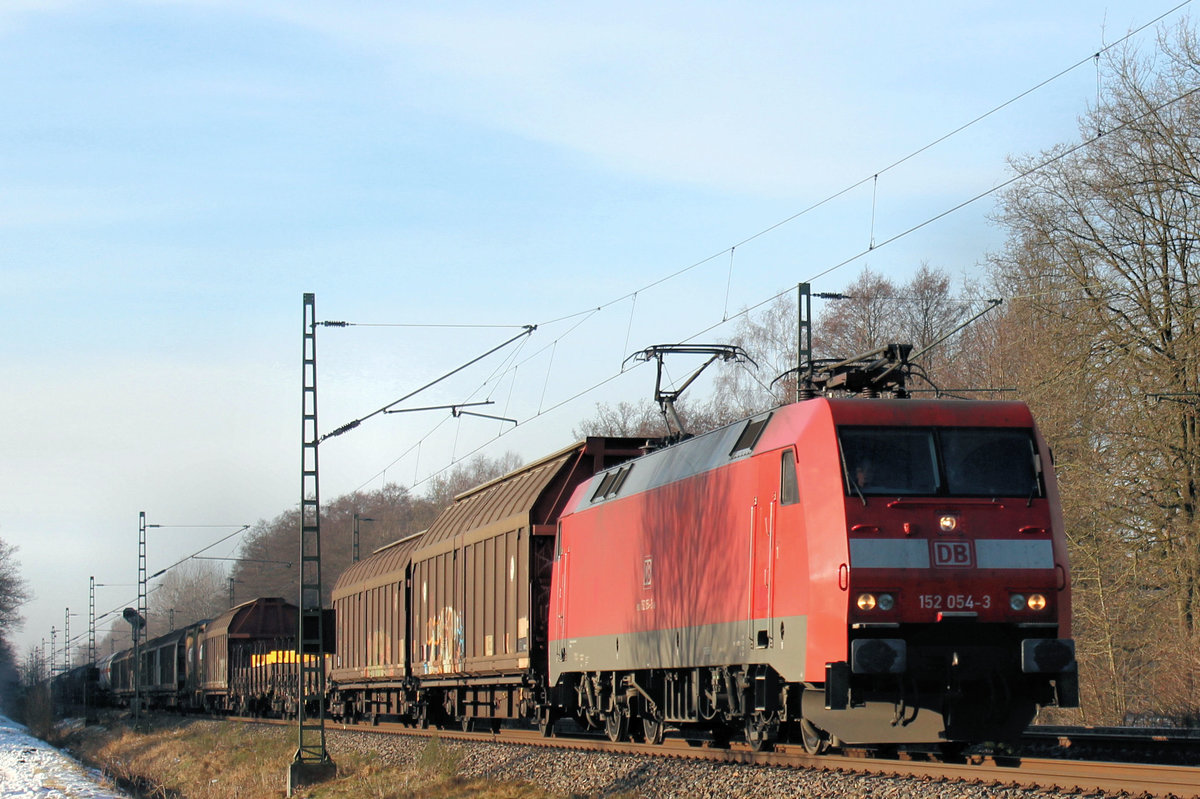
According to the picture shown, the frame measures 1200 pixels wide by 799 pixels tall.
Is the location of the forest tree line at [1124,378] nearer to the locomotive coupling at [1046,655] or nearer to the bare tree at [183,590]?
the locomotive coupling at [1046,655]

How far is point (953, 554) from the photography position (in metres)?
11.5

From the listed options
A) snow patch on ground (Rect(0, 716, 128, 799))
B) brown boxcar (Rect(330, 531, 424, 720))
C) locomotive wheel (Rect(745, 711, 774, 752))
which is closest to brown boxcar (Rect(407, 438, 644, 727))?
brown boxcar (Rect(330, 531, 424, 720))

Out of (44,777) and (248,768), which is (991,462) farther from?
(44,777)

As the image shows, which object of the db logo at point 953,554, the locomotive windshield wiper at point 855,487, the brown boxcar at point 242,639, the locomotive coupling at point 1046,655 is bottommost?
the brown boxcar at point 242,639

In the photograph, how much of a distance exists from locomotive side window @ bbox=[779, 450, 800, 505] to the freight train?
0.03 m

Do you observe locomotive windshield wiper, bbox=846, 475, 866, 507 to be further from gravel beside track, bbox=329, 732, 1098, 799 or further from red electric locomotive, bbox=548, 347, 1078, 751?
gravel beside track, bbox=329, 732, 1098, 799

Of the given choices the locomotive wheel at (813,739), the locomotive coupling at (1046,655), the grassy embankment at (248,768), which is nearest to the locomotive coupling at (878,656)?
the locomotive coupling at (1046,655)

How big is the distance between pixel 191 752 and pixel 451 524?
1065 cm

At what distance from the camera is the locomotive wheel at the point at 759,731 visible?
13.6 metres

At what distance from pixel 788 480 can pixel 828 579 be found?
1.28m

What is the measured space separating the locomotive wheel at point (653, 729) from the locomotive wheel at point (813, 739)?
3785mm

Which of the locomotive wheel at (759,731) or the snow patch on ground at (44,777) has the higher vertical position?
the locomotive wheel at (759,731)

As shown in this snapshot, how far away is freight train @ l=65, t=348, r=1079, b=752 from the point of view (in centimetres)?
1142

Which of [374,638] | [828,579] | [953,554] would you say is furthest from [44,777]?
[953,554]
